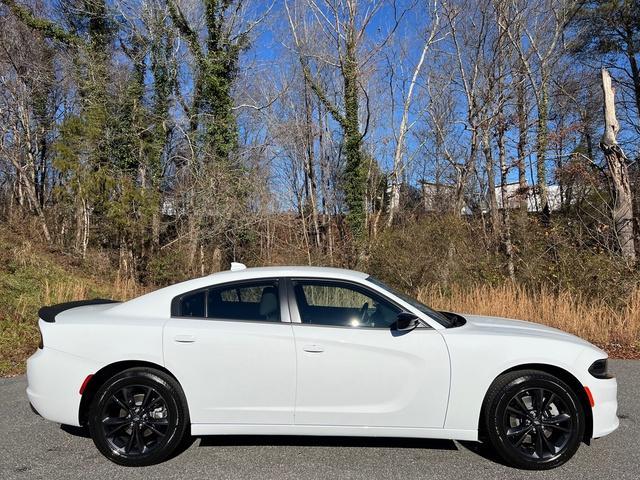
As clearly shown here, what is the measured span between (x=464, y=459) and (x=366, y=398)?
899mm

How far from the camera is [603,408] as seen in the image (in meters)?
3.62

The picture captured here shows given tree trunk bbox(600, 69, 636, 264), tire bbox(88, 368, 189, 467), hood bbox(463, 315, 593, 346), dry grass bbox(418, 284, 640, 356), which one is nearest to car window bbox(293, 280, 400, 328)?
hood bbox(463, 315, 593, 346)

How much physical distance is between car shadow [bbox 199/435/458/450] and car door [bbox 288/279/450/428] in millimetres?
421

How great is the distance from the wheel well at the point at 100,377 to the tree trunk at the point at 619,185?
10663 mm

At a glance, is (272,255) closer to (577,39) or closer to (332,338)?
(332,338)

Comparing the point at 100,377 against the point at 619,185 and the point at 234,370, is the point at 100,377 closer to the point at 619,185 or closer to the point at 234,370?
the point at 234,370

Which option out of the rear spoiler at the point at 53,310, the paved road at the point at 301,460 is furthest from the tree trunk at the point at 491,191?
the rear spoiler at the point at 53,310

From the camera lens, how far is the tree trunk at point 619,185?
11.3 meters

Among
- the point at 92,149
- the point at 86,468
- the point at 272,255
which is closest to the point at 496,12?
the point at 272,255

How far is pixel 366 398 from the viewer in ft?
11.9

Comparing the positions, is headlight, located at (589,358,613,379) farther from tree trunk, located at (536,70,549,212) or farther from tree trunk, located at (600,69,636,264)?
tree trunk, located at (536,70,549,212)

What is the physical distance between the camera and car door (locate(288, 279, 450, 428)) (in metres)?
3.62

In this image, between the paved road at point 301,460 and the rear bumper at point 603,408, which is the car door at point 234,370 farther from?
the rear bumper at point 603,408

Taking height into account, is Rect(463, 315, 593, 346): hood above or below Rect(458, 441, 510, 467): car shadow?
above
